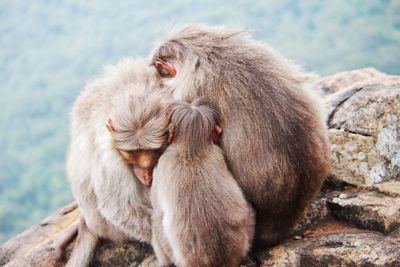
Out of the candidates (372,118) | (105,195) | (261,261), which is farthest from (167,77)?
(372,118)

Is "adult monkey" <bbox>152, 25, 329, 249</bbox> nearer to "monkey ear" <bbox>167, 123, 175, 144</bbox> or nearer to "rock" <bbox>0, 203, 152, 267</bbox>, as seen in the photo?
"monkey ear" <bbox>167, 123, 175, 144</bbox>

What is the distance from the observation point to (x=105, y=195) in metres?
5.42

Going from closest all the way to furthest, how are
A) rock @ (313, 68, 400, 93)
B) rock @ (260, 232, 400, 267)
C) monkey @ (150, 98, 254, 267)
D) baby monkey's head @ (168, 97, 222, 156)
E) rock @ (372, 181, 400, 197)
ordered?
monkey @ (150, 98, 254, 267) < baby monkey's head @ (168, 97, 222, 156) < rock @ (260, 232, 400, 267) < rock @ (372, 181, 400, 197) < rock @ (313, 68, 400, 93)

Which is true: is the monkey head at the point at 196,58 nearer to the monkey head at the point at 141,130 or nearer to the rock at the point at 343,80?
the monkey head at the point at 141,130

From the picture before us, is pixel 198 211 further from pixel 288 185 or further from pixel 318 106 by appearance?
pixel 318 106

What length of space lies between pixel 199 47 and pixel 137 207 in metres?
1.59

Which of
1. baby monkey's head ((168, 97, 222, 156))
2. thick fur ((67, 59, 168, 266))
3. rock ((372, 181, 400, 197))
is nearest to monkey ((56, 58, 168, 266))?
thick fur ((67, 59, 168, 266))

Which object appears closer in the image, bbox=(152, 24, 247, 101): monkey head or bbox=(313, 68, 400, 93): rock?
bbox=(152, 24, 247, 101): monkey head

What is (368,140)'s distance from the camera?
239 inches

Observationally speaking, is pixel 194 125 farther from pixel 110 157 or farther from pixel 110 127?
pixel 110 157

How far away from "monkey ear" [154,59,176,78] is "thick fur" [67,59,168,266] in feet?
0.32

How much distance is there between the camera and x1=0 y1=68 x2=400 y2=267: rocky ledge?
5035mm

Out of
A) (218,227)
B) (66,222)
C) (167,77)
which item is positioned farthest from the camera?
(66,222)

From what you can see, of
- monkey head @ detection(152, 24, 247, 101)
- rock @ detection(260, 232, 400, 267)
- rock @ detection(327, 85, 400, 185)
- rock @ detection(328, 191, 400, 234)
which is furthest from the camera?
rock @ detection(327, 85, 400, 185)
